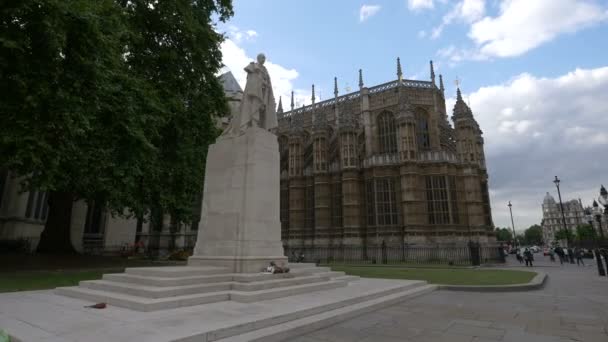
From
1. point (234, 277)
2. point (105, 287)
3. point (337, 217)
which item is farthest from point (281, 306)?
point (337, 217)

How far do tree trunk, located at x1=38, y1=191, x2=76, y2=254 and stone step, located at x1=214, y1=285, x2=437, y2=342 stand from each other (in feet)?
50.7

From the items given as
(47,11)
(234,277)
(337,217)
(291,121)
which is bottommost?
(234,277)

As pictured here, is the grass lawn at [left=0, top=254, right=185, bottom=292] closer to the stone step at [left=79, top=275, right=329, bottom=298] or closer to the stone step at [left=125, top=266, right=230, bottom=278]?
the stone step at [left=79, top=275, right=329, bottom=298]

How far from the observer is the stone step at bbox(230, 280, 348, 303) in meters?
6.29

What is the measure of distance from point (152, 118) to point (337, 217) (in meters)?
22.7

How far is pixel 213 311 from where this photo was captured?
213 inches

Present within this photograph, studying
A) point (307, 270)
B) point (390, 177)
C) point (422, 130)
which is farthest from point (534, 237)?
point (307, 270)

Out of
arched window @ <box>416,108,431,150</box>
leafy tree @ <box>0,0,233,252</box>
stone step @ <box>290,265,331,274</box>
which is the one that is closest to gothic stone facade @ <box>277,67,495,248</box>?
arched window @ <box>416,108,431,150</box>

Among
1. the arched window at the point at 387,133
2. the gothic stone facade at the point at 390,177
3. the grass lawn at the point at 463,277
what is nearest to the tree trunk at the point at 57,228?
the grass lawn at the point at 463,277

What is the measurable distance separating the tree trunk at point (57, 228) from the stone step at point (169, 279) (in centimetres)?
1090

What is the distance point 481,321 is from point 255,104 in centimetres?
747

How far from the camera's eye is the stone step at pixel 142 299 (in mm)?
5402

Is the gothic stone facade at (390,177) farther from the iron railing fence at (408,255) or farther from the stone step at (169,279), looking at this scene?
the stone step at (169,279)

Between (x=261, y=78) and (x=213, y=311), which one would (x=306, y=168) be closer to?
(x=261, y=78)
